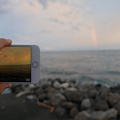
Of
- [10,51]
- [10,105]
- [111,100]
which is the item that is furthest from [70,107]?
[10,51]

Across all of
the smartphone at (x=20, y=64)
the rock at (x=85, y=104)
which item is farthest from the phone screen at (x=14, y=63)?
the rock at (x=85, y=104)

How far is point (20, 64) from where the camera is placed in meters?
1.63

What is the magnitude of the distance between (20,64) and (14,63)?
70mm

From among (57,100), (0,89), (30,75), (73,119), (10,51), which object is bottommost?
(73,119)

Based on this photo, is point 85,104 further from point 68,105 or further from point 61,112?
point 61,112

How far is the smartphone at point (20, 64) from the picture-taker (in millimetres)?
1579

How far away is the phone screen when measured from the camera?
5.16 feet

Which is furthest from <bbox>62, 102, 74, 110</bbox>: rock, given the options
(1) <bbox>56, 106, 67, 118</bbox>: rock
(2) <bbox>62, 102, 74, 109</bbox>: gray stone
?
(1) <bbox>56, 106, 67, 118</bbox>: rock

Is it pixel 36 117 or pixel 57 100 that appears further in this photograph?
pixel 57 100

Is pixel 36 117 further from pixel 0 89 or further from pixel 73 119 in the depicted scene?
pixel 0 89

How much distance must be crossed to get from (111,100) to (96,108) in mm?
840

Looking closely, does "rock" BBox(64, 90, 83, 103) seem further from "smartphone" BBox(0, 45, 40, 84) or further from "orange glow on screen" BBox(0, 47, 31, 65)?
"orange glow on screen" BBox(0, 47, 31, 65)

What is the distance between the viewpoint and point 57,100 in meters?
5.10

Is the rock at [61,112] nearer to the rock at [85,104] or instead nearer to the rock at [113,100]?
the rock at [85,104]
